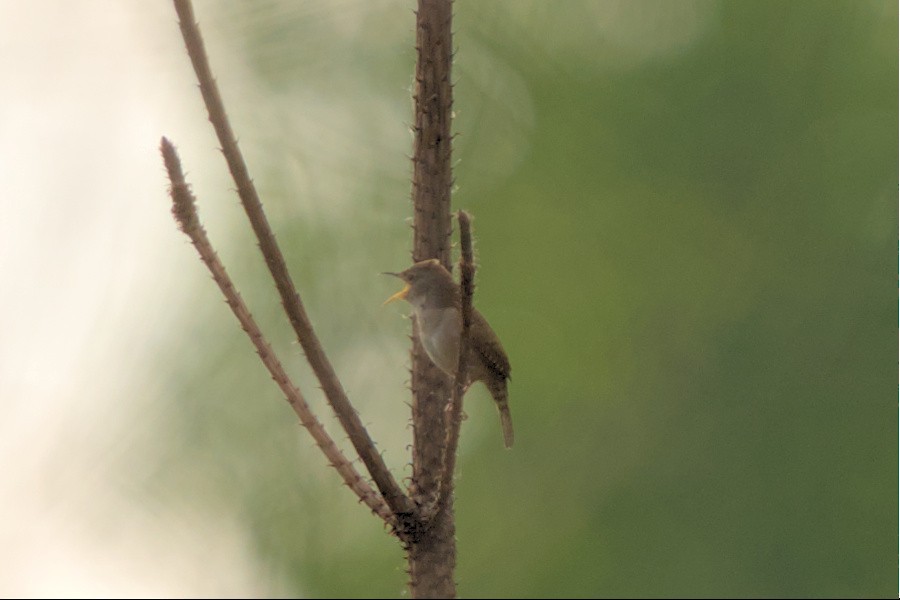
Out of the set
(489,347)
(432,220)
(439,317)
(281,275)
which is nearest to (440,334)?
(439,317)

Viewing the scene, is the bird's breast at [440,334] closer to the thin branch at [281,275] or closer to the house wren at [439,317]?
the house wren at [439,317]

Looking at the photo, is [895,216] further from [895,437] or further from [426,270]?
[426,270]

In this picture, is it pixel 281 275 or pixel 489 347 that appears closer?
pixel 281 275

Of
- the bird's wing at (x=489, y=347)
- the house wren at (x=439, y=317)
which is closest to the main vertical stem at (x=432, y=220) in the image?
the house wren at (x=439, y=317)

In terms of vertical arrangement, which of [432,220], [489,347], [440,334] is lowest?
[489,347]

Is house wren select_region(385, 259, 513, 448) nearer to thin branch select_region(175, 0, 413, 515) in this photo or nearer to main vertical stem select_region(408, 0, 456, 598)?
main vertical stem select_region(408, 0, 456, 598)

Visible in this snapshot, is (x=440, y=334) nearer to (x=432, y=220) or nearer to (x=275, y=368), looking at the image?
(x=432, y=220)
